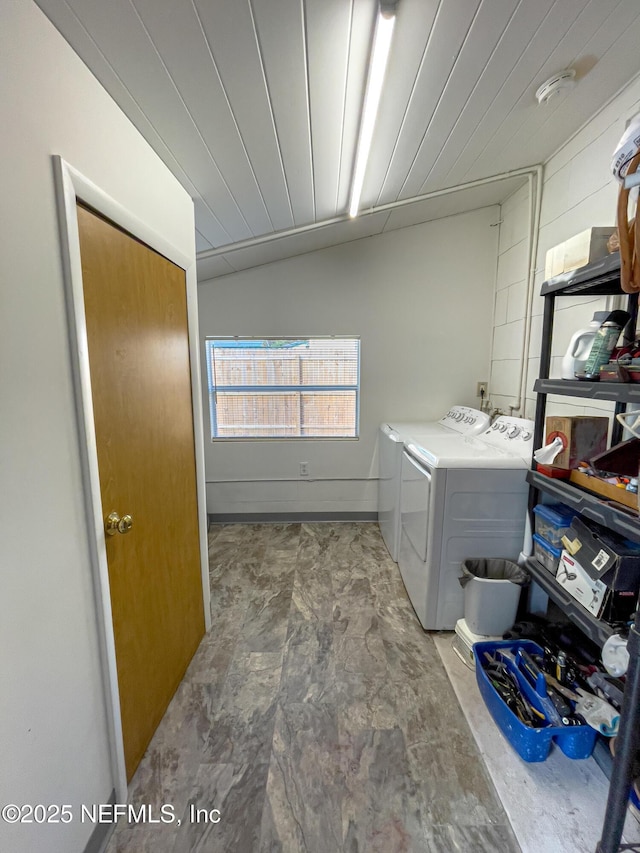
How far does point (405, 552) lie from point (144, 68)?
8.31ft

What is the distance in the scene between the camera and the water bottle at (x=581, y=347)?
4.27 ft

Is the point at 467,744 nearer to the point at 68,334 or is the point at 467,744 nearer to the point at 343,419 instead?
the point at 68,334

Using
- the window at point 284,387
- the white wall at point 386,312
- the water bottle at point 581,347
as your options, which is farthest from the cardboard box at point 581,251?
the window at point 284,387

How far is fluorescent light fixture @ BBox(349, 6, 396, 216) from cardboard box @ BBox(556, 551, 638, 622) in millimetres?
1865

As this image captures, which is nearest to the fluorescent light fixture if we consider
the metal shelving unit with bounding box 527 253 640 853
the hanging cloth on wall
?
the hanging cloth on wall

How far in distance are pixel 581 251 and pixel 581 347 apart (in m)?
0.36

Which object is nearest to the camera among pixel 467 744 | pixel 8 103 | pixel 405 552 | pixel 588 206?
pixel 8 103

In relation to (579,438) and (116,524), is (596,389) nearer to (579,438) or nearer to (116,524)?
(579,438)

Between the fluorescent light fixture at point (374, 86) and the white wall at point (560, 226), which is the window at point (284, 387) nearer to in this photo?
the white wall at point (560, 226)

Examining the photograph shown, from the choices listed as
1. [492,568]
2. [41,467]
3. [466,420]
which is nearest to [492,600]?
[492,568]

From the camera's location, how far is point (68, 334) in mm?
925

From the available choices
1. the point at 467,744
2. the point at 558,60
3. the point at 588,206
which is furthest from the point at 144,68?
the point at 467,744

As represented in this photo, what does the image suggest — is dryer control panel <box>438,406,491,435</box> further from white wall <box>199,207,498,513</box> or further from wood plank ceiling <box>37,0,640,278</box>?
wood plank ceiling <box>37,0,640,278</box>

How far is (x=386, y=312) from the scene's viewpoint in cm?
309
